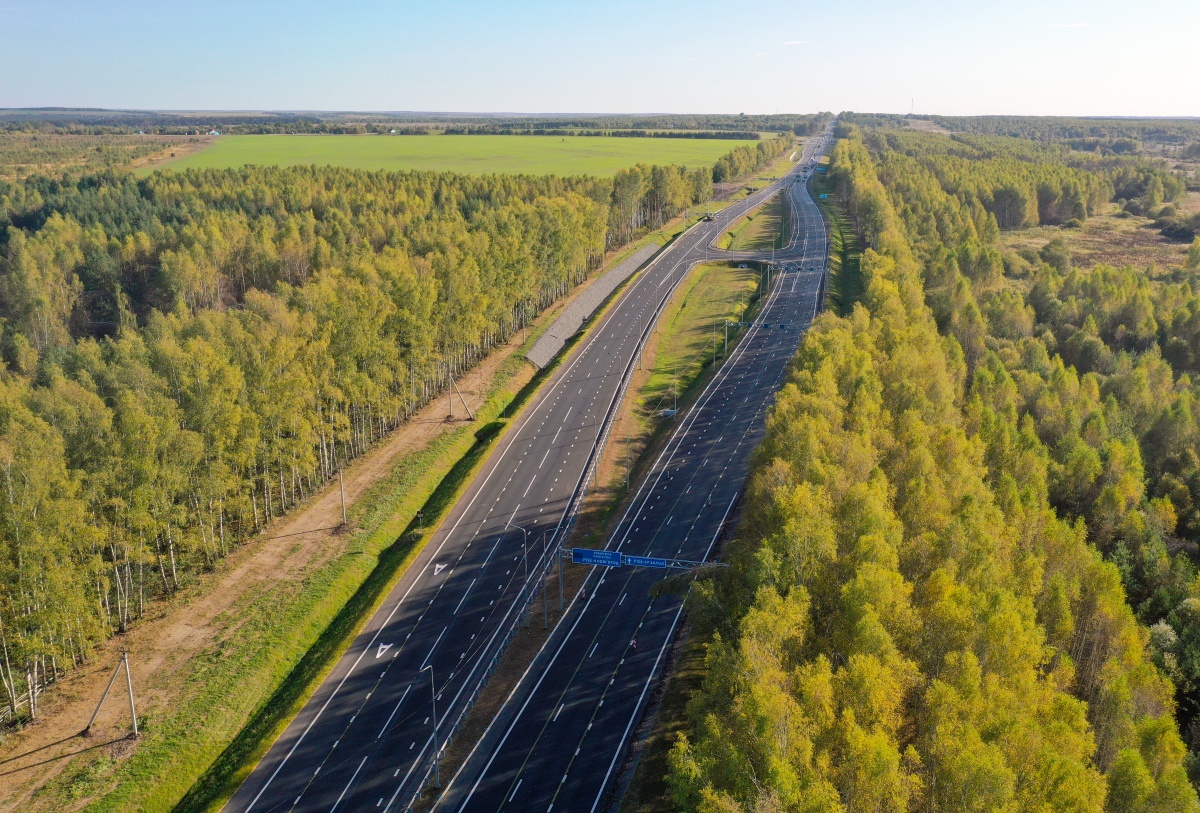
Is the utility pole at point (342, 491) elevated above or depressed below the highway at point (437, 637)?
above

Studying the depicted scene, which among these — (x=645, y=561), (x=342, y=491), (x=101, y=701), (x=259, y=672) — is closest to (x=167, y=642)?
(x=259, y=672)

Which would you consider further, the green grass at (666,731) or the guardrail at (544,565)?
the guardrail at (544,565)

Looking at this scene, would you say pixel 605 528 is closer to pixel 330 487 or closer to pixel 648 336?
pixel 330 487

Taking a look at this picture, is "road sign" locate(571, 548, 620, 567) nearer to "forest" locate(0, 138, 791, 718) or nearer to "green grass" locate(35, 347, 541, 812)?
"green grass" locate(35, 347, 541, 812)

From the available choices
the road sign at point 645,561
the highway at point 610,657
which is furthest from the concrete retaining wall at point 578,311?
the road sign at point 645,561

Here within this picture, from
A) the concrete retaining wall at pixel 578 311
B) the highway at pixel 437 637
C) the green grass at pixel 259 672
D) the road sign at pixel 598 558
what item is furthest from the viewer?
the concrete retaining wall at pixel 578 311

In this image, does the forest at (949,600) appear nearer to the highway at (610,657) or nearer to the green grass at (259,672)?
the highway at (610,657)

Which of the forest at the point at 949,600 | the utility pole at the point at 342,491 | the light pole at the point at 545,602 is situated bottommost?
the light pole at the point at 545,602
